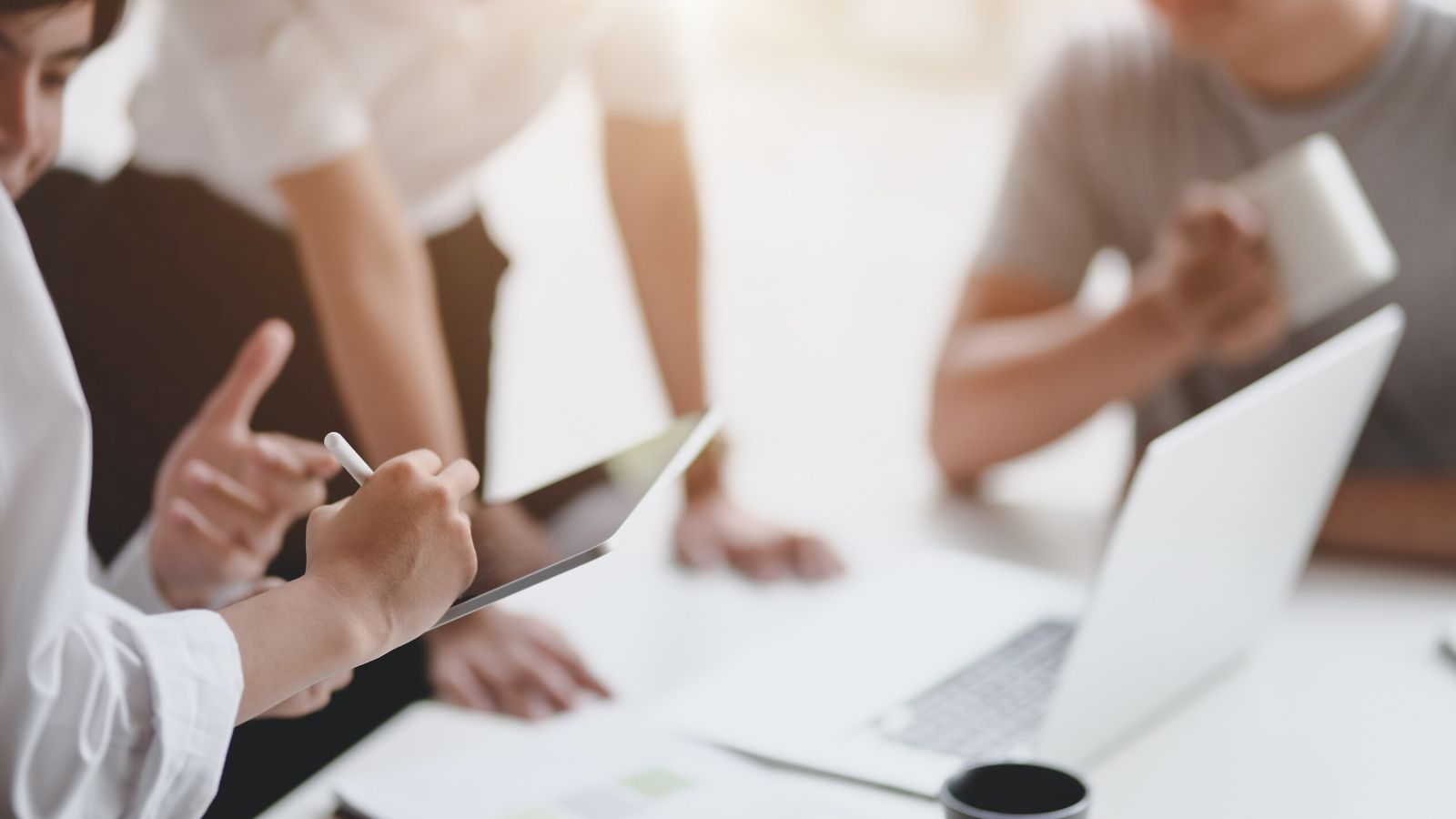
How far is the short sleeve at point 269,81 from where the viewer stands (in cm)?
79

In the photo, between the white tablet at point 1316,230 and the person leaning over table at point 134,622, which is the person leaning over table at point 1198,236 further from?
the person leaning over table at point 134,622

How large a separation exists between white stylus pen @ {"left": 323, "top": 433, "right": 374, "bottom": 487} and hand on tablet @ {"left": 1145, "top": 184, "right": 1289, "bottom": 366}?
84 cm

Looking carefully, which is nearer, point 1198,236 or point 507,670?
point 507,670

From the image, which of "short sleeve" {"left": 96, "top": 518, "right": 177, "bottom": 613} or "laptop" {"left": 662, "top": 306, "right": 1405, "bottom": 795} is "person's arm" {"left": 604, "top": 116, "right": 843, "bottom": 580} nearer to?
"laptop" {"left": 662, "top": 306, "right": 1405, "bottom": 795}

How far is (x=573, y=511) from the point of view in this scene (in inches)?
28.5

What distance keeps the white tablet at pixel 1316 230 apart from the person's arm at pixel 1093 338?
0.02 meters

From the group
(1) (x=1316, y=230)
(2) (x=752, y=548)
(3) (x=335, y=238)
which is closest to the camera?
(3) (x=335, y=238)

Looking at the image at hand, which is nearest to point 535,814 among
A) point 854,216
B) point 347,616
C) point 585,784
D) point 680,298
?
point 585,784

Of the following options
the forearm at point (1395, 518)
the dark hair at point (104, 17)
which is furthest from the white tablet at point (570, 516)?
the forearm at point (1395, 518)

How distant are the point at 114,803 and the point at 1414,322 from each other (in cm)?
127

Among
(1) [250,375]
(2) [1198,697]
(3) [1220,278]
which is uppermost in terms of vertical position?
(1) [250,375]

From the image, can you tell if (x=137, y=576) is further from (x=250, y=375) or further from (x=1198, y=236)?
(x=1198, y=236)

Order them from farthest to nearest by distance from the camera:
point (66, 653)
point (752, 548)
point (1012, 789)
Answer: point (752, 548) < point (1012, 789) < point (66, 653)

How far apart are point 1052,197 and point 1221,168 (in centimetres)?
18
